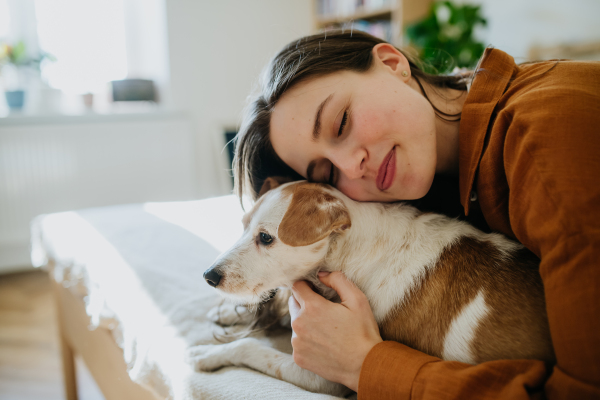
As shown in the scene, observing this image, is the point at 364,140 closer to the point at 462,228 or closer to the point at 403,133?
the point at 403,133

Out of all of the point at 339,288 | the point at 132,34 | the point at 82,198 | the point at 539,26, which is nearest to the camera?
the point at 339,288

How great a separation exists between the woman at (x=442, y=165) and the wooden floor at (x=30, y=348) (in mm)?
1583

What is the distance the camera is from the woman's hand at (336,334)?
82 centimetres

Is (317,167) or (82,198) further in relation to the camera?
(82,198)

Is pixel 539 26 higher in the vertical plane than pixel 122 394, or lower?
higher

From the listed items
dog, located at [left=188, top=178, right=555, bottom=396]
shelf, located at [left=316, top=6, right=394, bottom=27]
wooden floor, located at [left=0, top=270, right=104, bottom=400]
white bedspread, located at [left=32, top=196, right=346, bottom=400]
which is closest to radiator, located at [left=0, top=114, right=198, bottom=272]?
wooden floor, located at [left=0, top=270, right=104, bottom=400]

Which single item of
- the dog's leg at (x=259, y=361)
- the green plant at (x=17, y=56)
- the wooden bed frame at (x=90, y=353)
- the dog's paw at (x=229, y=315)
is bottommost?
the wooden bed frame at (x=90, y=353)

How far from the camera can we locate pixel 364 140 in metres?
0.98

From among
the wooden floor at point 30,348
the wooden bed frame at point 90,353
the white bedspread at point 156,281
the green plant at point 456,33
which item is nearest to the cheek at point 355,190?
the white bedspread at point 156,281

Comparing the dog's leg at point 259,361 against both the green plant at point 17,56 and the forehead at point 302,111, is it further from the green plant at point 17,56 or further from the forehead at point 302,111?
the green plant at point 17,56

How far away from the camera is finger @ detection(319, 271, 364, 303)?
2.98 feet

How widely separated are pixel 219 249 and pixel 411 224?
769 millimetres

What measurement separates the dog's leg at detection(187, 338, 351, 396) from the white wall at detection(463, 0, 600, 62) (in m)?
2.57

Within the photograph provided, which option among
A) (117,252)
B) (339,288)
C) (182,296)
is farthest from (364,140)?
(117,252)
